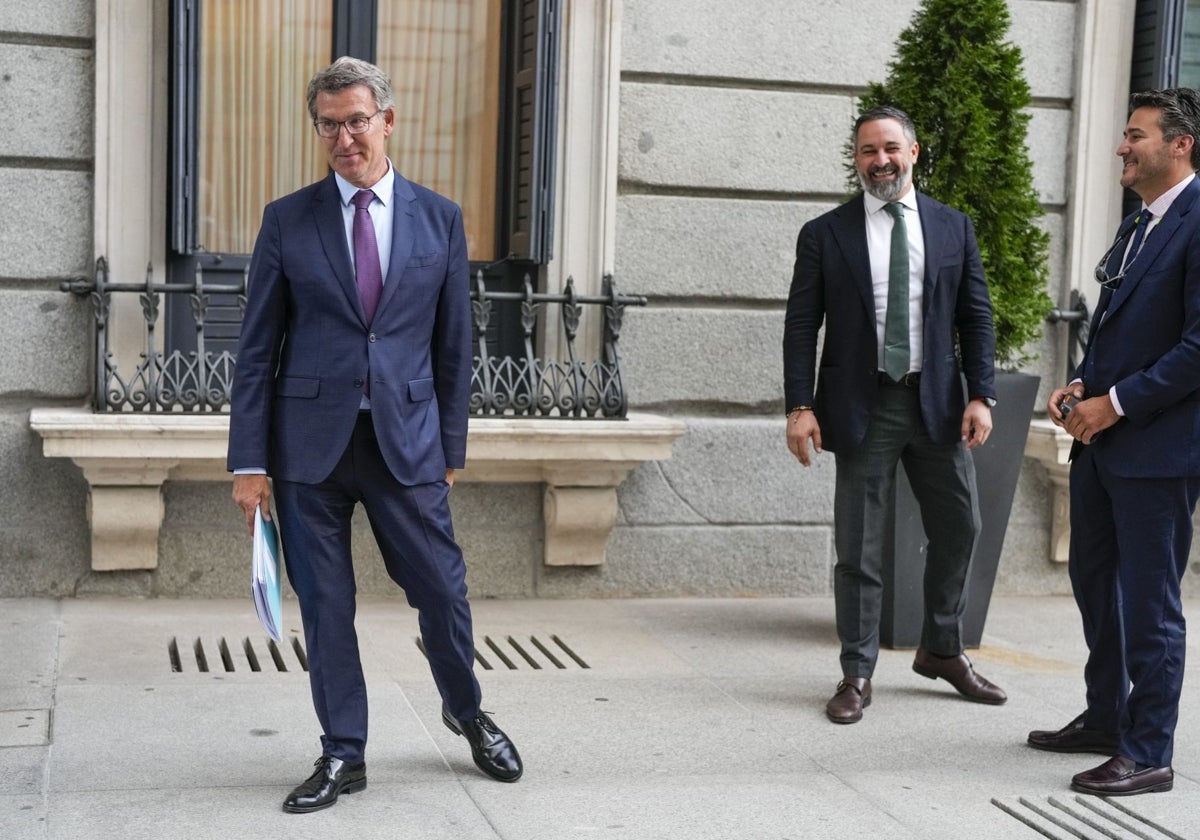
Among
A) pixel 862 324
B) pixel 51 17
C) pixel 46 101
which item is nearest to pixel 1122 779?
pixel 862 324

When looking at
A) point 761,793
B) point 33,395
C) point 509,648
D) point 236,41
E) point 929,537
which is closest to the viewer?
point 761,793

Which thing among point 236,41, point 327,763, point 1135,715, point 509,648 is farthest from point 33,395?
point 1135,715

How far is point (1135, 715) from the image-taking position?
4.53 m

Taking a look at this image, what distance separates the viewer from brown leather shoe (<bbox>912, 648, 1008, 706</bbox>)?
5.52m

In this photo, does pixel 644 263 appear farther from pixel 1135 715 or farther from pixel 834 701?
pixel 1135 715

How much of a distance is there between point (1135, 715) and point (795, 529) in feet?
9.88

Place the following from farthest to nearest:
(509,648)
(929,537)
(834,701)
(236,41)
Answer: (236,41) < (509,648) < (929,537) < (834,701)

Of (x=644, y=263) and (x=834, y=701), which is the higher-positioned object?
(x=644, y=263)

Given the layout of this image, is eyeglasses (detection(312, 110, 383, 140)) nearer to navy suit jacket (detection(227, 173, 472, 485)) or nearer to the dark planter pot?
navy suit jacket (detection(227, 173, 472, 485))

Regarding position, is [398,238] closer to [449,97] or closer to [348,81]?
[348,81]

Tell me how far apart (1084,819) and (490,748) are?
65.0 inches

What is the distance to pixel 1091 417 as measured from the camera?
4.54m

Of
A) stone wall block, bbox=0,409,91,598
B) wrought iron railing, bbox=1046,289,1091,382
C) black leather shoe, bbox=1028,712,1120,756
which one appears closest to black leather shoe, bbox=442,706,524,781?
black leather shoe, bbox=1028,712,1120,756

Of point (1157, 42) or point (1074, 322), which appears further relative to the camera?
point (1074, 322)
